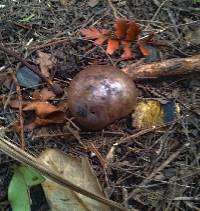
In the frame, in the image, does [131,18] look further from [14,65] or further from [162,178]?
[162,178]

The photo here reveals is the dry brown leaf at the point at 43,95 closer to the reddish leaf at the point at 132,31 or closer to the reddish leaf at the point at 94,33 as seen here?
the reddish leaf at the point at 94,33

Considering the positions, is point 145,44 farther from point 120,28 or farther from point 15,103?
point 15,103

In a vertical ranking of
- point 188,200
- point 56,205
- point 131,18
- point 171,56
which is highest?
point 131,18

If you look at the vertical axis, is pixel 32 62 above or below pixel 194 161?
above

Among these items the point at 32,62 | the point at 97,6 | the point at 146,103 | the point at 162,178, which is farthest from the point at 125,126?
the point at 97,6

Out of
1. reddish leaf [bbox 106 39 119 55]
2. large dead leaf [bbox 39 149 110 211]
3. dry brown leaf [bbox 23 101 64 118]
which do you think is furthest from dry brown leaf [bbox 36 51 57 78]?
large dead leaf [bbox 39 149 110 211]

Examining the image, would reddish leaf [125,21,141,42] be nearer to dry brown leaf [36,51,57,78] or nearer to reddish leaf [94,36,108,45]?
reddish leaf [94,36,108,45]
